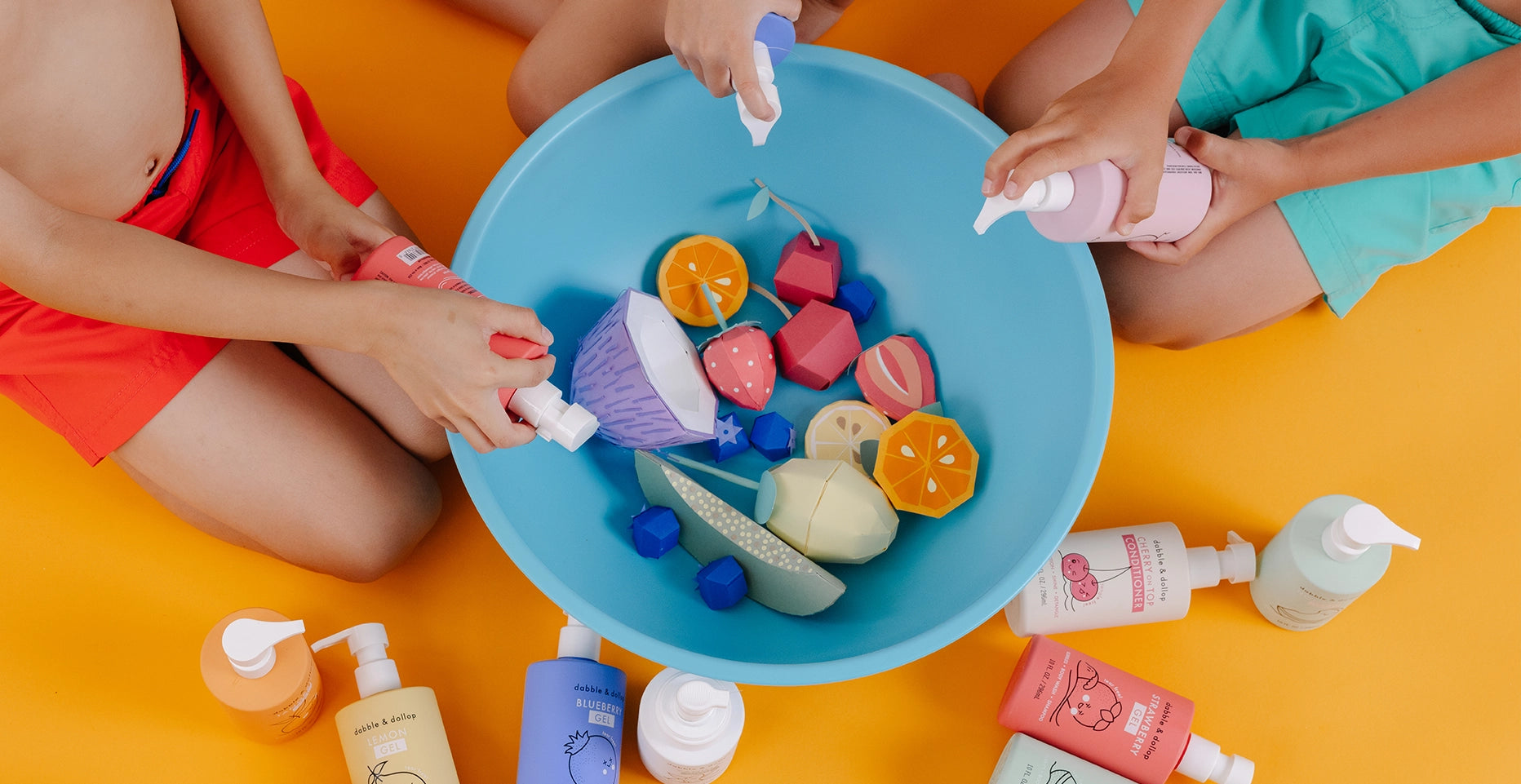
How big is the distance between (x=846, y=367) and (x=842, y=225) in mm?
145

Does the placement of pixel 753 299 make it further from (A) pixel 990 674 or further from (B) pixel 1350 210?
(B) pixel 1350 210

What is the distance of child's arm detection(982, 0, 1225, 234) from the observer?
25.6 inches

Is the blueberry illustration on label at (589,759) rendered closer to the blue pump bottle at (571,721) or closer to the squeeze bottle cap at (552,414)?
the blue pump bottle at (571,721)

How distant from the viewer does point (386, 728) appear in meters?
0.77

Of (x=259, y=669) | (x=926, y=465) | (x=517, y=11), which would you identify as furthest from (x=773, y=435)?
(x=517, y=11)

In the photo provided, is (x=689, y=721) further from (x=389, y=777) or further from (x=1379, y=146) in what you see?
(x=1379, y=146)

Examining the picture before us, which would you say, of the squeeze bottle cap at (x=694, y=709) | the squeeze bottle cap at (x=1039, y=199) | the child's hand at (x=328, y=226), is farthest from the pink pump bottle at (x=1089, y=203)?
the child's hand at (x=328, y=226)

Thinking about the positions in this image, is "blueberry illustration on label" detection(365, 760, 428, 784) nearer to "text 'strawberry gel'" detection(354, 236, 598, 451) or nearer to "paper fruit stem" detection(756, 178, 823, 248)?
"text 'strawberry gel'" detection(354, 236, 598, 451)

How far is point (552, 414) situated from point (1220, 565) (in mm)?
619

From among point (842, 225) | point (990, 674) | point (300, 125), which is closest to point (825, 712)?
point (990, 674)

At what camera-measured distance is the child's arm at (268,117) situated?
2.63ft

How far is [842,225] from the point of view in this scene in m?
0.96

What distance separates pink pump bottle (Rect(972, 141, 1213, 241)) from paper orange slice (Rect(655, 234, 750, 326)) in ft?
0.99

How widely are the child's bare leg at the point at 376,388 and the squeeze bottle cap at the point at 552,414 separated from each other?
0.26 meters
